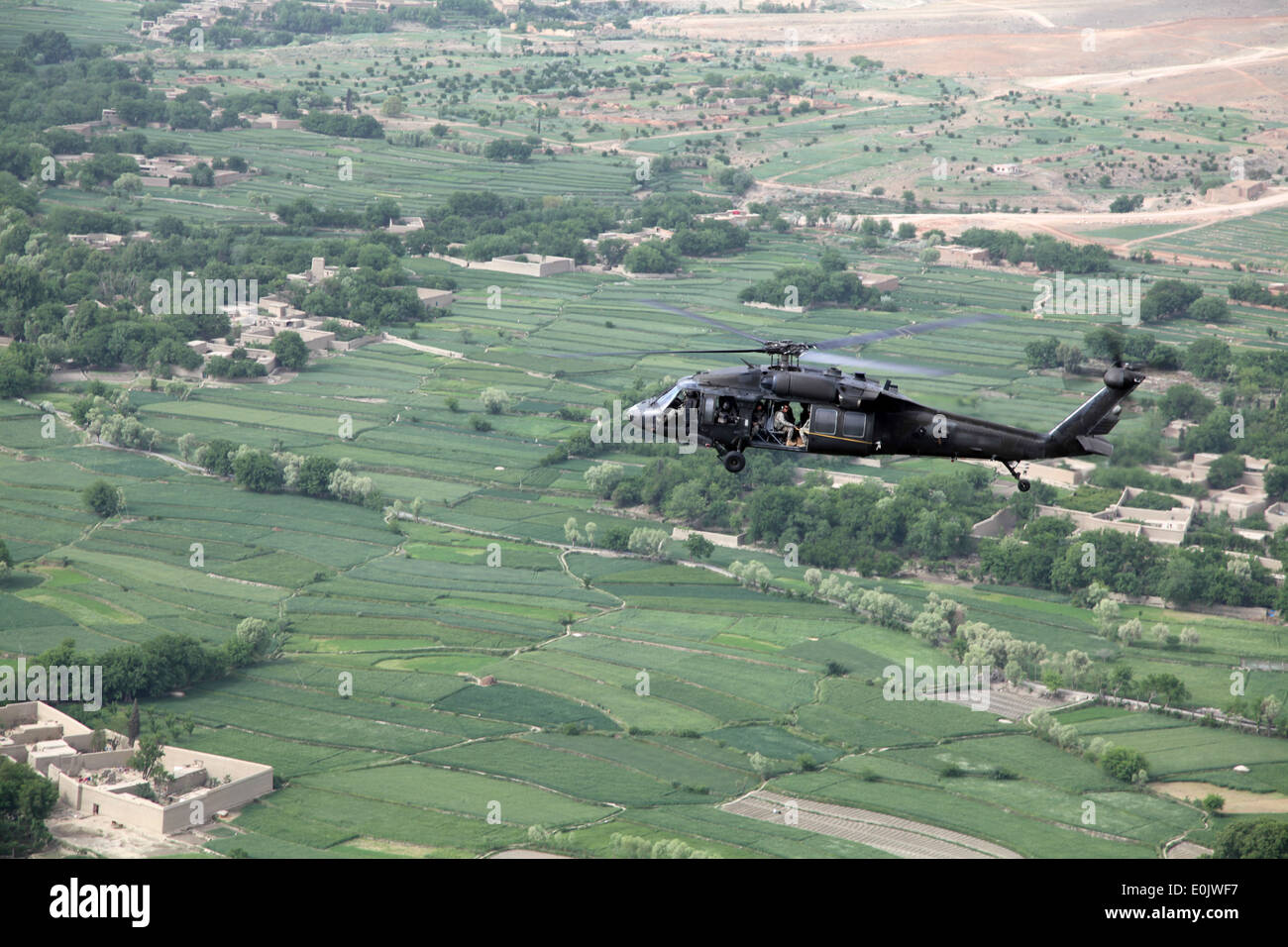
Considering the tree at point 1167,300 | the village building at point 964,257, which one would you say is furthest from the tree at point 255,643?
the village building at point 964,257

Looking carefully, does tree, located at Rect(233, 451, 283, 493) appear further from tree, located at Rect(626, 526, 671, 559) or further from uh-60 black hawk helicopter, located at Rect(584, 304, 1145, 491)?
uh-60 black hawk helicopter, located at Rect(584, 304, 1145, 491)

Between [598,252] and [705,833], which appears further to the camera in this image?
[598,252]

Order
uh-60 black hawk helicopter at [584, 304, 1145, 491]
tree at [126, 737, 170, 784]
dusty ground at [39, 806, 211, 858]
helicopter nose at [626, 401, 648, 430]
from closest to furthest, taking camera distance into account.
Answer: uh-60 black hawk helicopter at [584, 304, 1145, 491] → helicopter nose at [626, 401, 648, 430] → dusty ground at [39, 806, 211, 858] → tree at [126, 737, 170, 784]

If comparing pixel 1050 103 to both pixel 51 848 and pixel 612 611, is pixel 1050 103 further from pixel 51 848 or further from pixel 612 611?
pixel 51 848

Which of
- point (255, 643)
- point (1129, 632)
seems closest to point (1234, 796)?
point (1129, 632)

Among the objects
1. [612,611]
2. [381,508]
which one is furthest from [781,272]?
[612,611]

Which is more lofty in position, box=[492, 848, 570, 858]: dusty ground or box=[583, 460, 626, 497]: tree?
box=[583, 460, 626, 497]: tree

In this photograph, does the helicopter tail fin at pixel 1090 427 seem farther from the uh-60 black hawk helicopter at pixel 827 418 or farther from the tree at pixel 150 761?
the tree at pixel 150 761

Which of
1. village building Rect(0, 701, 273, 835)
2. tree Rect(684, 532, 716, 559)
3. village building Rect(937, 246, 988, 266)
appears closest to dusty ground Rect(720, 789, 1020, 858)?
village building Rect(0, 701, 273, 835)
